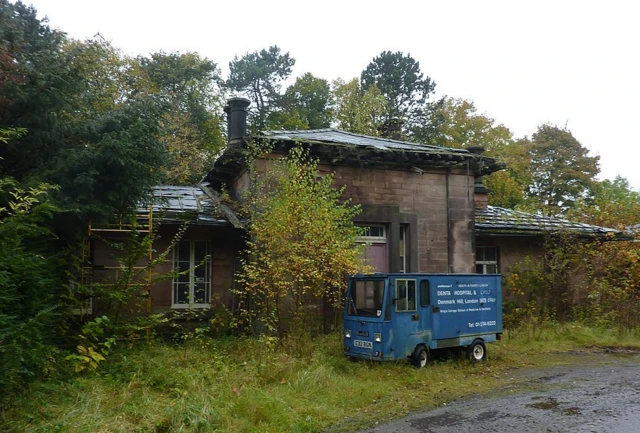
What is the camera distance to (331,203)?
35.7 feet

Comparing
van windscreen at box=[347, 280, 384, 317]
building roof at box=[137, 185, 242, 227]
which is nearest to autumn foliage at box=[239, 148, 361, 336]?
van windscreen at box=[347, 280, 384, 317]

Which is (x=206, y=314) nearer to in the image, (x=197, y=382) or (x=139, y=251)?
(x=139, y=251)

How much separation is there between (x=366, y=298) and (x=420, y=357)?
4.78 ft

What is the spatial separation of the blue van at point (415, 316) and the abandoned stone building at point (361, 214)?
2.68 m

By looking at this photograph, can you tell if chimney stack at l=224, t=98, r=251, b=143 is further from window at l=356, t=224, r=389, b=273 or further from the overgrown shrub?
the overgrown shrub

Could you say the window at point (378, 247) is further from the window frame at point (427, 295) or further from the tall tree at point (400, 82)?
the tall tree at point (400, 82)

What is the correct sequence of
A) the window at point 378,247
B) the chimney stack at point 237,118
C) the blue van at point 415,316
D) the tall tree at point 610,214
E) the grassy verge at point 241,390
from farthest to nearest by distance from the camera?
the tall tree at point 610,214 → the chimney stack at point 237,118 → the window at point 378,247 → the blue van at point 415,316 → the grassy verge at point 241,390

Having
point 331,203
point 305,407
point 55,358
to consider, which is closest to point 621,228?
point 331,203

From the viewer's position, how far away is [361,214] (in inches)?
540

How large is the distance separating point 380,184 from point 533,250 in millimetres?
6821

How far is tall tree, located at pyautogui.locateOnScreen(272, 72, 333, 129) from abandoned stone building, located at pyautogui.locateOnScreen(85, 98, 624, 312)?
25766 mm

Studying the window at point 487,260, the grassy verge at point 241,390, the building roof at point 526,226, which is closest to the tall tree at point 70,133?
the grassy verge at point 241,390

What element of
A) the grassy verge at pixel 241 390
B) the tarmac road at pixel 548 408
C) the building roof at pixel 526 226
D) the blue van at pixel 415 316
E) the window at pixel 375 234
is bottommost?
the tarmac road at pixel 548 408

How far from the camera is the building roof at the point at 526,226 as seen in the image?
1683 centimetres
